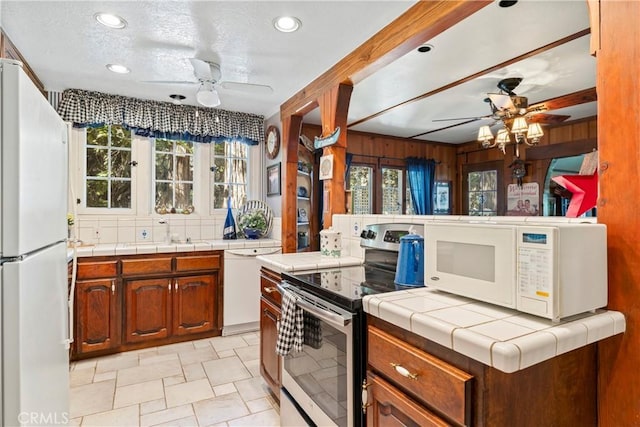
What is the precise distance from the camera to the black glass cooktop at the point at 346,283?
142 cm

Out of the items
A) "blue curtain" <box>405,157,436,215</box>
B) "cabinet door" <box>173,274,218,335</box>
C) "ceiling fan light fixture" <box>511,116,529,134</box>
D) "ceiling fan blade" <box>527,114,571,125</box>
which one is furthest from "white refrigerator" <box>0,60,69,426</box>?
"blue curtain" <box>405,157,436,215</box>

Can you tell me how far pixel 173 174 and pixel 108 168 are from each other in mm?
619

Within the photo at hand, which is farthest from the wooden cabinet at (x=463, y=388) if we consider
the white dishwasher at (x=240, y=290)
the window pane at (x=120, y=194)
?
the window pane at (x=120, y=194)

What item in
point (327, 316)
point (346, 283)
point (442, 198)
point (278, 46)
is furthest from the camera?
point (442, 198)

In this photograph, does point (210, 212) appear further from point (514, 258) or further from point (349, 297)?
point (514, 258)

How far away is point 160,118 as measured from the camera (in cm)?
360

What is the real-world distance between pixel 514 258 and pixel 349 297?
61cm

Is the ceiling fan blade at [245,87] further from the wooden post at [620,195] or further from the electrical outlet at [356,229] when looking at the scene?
the wooden post at [620,195]

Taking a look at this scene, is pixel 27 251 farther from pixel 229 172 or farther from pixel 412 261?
pixel 229 172

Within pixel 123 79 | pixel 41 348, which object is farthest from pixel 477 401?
pixel 123 79

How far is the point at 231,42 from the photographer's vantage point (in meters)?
2.34

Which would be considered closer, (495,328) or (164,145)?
(495,328)

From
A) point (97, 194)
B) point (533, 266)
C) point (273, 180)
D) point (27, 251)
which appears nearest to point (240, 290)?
point (273, 180)

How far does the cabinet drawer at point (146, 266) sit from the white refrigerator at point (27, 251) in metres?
1.80
